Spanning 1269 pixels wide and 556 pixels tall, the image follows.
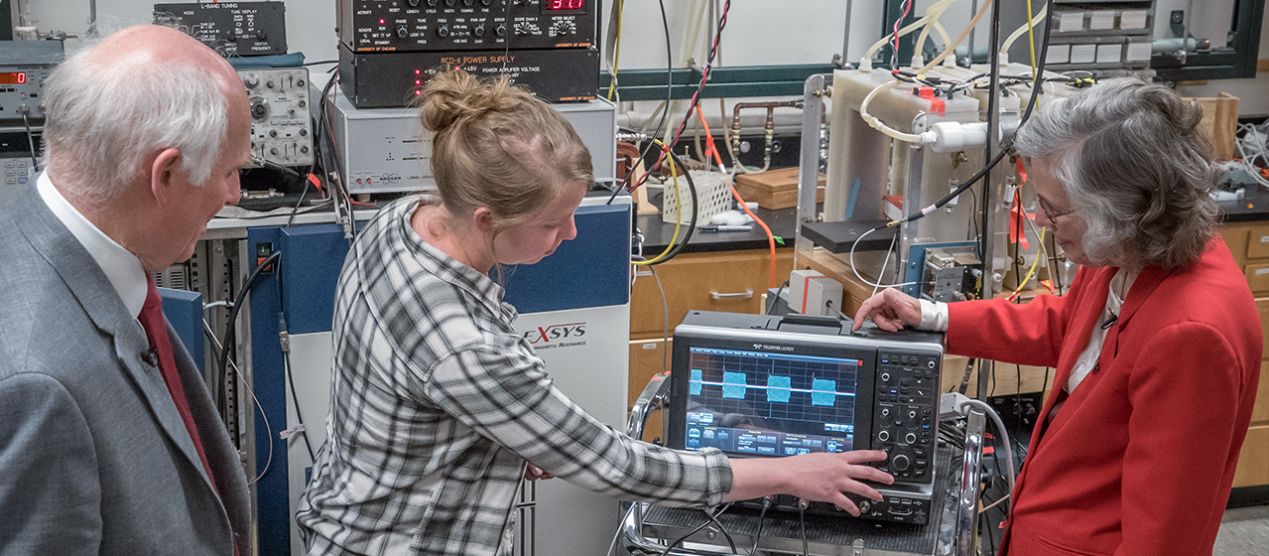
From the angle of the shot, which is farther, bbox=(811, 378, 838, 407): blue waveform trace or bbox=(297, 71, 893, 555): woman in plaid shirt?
bbox=(811, 378, 838, 407): blue waveform trace

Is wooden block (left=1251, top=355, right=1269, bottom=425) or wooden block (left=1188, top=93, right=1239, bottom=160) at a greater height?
wooden block (left=1188, top=93, right=1239, bottom=160)

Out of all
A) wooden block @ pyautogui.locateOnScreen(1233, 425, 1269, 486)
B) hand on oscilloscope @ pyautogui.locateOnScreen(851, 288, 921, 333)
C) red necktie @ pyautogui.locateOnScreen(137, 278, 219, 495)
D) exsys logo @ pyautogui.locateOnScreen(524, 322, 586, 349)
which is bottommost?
wooden block @ pyautogui.locateOnScreen(1233, 425, 1269, 486)

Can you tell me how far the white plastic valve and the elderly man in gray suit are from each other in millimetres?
1337

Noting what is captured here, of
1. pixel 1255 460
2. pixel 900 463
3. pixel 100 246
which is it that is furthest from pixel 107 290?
pixel 1255 460

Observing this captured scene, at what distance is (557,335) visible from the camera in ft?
7.22

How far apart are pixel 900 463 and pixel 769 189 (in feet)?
6.17

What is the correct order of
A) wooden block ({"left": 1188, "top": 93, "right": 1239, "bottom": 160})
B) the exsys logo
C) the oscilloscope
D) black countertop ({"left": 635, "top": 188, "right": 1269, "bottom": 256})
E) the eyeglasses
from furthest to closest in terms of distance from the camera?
wooden block ({"left": 1188, "top": 93, "right": 1239, "bottom": 160}) < black countertop ({"left": 635, "top": 188, "right": 1269, "bottom": 256}) < the exsys logo < the oscilloscope < the eyeglasses

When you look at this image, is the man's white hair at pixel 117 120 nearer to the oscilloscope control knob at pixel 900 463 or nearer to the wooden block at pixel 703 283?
the oscilloscope control knob at pixel 900 463

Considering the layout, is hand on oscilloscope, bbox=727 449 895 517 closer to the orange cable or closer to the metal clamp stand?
the metal clamp stand

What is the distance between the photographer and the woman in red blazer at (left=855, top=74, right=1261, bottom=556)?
4.22ft

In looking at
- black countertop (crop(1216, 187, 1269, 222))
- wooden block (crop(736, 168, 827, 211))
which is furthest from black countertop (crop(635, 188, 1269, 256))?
wooden block (crop(736, 168, 827, 211))

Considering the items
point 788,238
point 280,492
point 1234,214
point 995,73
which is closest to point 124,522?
point 280,492

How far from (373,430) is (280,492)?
877 mm

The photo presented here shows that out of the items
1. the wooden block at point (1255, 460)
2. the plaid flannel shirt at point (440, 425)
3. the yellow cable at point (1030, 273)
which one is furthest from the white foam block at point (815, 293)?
the wooden block at point (1255, 460)
